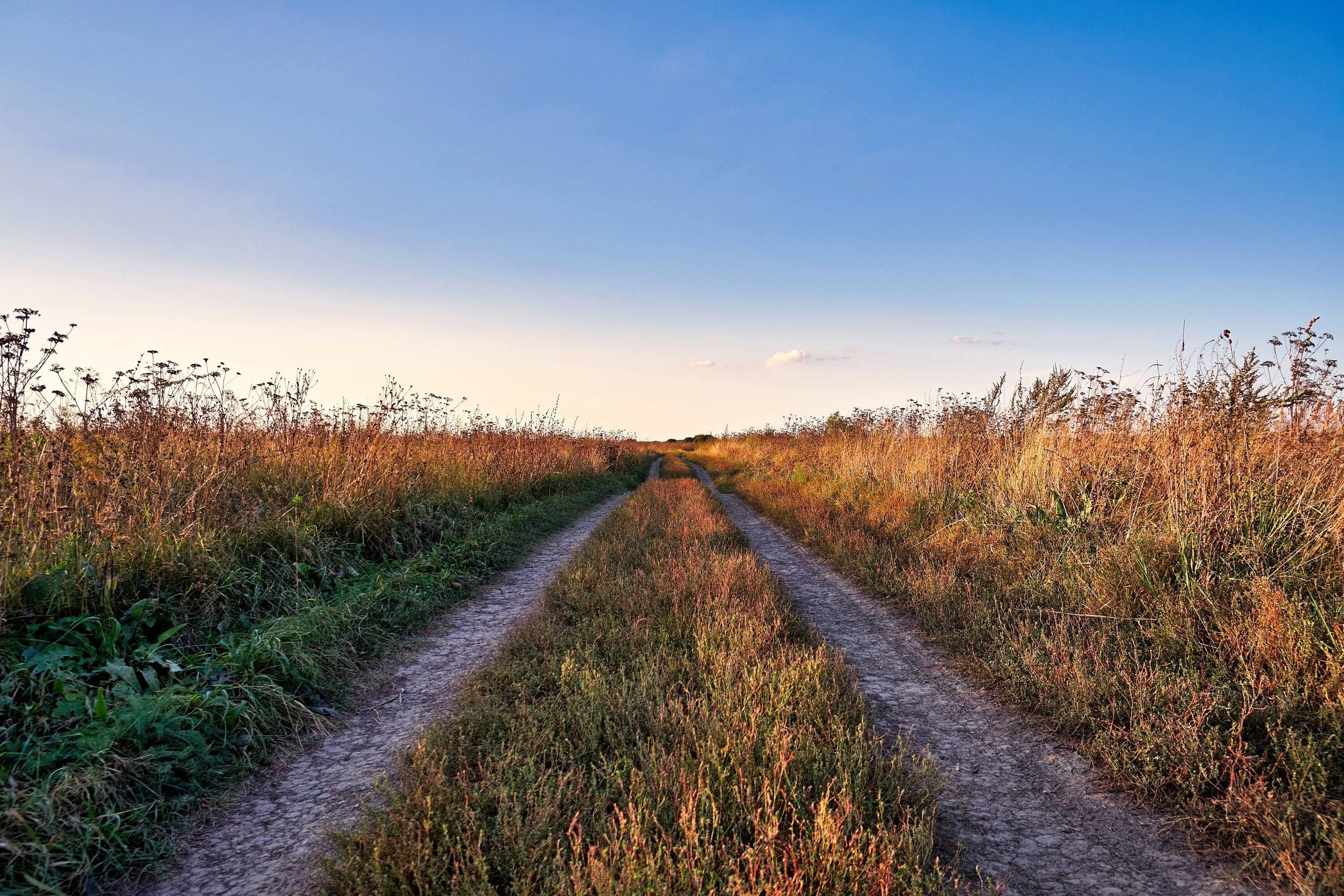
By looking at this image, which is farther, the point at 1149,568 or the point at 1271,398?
the point at 1271,398

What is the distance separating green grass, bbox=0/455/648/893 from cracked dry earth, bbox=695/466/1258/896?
3814 millimetres

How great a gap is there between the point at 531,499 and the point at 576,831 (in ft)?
35.2

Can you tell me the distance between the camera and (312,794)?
329 cm

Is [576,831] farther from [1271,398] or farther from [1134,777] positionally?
[1271,398]

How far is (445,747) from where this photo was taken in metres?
3.35

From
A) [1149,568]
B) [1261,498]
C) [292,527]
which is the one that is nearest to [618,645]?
[292,527]

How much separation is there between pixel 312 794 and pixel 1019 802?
374 centimetres

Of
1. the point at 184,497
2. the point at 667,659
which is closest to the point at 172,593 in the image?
the point at 184,497

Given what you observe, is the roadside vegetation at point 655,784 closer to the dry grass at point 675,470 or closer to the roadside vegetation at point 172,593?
the roadside vegetation at point 172,593

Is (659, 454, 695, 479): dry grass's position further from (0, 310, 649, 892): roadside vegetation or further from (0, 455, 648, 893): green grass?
(0, 455, 648, 893): green grass

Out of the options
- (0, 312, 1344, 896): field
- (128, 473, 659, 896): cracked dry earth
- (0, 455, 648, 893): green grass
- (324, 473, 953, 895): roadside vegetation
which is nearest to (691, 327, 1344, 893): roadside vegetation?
(0, 312, 1344, 896): field

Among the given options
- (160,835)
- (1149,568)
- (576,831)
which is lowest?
(160,835)

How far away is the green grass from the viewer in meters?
2.71

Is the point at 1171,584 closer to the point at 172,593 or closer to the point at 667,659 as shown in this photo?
the point at 667,659
